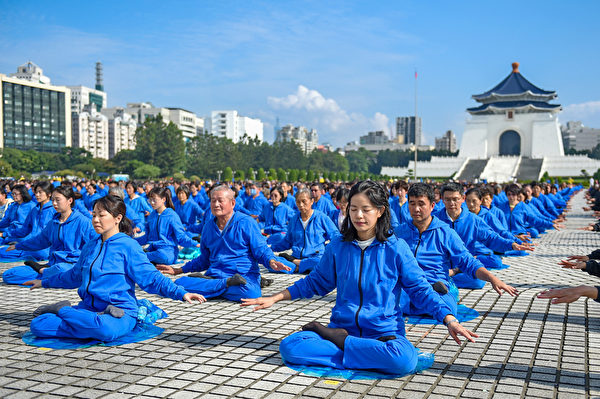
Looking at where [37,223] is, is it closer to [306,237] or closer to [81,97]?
[306,237]

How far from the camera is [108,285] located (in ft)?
15.7

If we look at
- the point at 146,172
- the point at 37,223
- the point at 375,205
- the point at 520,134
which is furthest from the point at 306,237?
the point at 520,134

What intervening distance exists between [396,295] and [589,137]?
186391 mm

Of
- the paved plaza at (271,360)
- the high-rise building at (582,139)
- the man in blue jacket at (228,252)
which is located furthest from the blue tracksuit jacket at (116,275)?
the high-rise building at (582,139)

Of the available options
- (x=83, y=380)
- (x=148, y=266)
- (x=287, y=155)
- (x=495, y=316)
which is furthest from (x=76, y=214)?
(x=287, y=155)

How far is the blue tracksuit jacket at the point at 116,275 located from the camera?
187 inches

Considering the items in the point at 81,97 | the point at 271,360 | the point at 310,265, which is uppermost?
the point at 81,97

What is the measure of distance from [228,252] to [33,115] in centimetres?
10259

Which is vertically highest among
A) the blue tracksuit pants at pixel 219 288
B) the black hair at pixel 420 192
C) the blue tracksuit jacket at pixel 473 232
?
the black hair at pixel 420 192

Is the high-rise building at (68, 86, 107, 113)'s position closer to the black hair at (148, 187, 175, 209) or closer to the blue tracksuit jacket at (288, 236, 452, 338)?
the black hair at (148, 187, 175, 209)

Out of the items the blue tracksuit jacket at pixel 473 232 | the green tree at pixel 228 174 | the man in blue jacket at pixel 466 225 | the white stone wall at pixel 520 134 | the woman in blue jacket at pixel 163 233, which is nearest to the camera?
the man in blue jacket at pixel 466 225

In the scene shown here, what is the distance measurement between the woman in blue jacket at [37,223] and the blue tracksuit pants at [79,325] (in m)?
3.82

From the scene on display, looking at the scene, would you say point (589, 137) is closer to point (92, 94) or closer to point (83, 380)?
point (92, 94)

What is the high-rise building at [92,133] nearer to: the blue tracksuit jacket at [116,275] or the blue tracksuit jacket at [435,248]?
the blue tracksuit jacket at [116,275]
